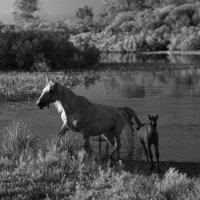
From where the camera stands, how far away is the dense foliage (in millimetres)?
36281

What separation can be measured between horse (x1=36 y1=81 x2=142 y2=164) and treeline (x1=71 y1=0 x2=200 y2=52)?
186 ft

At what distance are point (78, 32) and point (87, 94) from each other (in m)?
72.5

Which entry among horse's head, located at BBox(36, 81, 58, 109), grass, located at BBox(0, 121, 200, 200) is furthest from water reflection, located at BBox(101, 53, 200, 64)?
grass, located at BBox(0, 121, 200, 200)

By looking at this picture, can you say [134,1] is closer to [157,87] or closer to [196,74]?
[196,74]

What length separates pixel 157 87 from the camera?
2647 cm

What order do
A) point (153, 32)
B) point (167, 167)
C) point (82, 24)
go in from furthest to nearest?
point (82, 24) → point (153, 32) → point (167, 167)

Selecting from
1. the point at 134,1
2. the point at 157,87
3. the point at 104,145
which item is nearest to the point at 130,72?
the point at 157,87

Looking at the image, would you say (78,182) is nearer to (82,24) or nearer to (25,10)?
(82,24)

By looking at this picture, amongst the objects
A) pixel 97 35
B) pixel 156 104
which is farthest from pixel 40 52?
pixel 97 35

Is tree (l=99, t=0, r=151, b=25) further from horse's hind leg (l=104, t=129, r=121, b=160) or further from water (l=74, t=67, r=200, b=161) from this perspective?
horse's hind leg (l=104, t=129, r=121, b=160)

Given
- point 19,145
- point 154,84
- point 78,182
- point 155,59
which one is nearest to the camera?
point 78,182

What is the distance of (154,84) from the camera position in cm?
2791

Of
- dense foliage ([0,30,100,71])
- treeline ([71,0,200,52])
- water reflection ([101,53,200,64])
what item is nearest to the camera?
dense foliage ([0,30,100,71])

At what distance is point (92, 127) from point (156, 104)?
9625 mm
